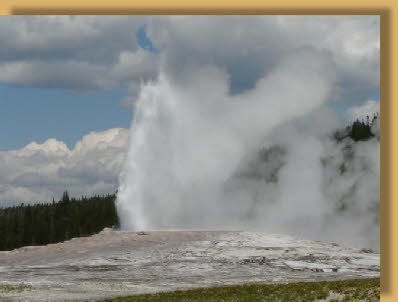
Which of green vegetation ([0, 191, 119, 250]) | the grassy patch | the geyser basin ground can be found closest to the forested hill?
green vegetation ([0, 191, 119, 250])

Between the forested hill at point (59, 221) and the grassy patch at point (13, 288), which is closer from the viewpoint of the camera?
the grassy patch at point (13, 288)

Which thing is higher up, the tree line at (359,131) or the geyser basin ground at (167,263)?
the tree line at (359,131)

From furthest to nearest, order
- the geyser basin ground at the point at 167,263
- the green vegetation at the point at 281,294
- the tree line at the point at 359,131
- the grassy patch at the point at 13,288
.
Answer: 1. the tree line at the point at 359,131
2. the geyser basin ground at the point at 167,263
3. the grassy patch at the point at 13,288
4. the green vegetation at the point at 281,294

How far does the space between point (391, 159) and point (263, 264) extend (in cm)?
2135

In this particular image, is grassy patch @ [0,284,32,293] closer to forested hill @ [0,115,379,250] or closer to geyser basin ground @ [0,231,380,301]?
geyser basin ground @ [0,231,380,301]

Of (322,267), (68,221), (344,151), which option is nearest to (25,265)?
(322,267)

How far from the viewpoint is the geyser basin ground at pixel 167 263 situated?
92.2 feet

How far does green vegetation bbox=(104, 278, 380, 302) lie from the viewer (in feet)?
58.5

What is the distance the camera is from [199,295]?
21.7 metres

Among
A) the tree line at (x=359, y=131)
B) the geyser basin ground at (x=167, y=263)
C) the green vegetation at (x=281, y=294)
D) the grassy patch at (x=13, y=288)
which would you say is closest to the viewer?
the green vegetation at (x=281, y=294)

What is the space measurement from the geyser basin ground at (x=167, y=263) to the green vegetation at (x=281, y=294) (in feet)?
12.0

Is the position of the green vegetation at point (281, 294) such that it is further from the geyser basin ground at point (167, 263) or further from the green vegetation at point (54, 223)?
the green vegetation at point (54, 223)

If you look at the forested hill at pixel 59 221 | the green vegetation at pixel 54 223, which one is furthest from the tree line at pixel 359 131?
the green vegetation at pixel 54 223

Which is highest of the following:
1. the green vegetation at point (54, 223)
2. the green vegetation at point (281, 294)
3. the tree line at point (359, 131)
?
the tree line at point (359, 131)
